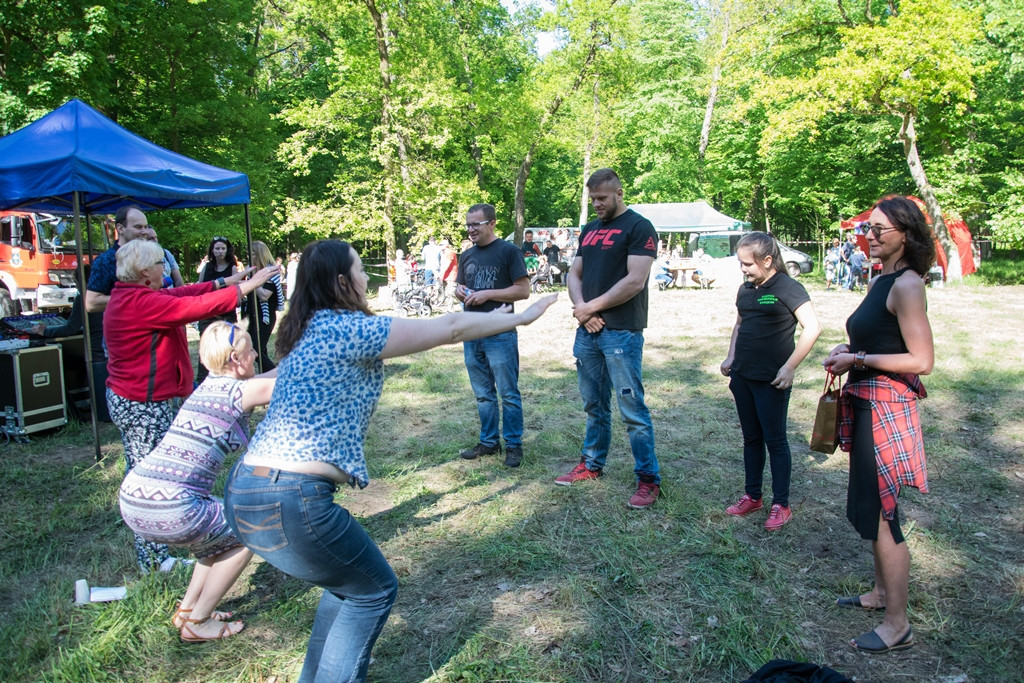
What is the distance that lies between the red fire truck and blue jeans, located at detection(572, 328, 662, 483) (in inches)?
545

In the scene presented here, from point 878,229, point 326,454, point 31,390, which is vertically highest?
point 878,229

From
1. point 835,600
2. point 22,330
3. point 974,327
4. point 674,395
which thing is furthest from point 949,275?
point 22,330

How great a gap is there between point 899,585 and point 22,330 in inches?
281

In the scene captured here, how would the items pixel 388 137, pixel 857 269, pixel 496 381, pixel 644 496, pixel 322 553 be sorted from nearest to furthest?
pixel 322 553, pixel 644 496, pixel 496 381, pixel 388 137, pixel 857 269

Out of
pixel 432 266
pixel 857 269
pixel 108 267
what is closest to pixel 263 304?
pixel 108 267

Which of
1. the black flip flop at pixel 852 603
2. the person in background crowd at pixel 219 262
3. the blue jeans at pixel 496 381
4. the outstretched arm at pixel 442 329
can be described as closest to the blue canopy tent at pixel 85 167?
the person in background crowd at pixel 219 262

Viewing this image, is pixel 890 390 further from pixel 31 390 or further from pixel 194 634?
pixel 31 390

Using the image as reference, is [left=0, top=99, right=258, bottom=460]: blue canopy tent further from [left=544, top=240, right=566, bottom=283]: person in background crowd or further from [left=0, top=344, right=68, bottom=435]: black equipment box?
[left=544, top=240, right=566, bottom=283]: person in background crowd

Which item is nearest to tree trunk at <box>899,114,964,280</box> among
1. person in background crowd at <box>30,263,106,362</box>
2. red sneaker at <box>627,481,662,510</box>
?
red sneaker at <box>627,481,662,510</box>

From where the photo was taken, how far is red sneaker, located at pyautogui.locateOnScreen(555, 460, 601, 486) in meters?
4.74

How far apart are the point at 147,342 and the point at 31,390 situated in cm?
345

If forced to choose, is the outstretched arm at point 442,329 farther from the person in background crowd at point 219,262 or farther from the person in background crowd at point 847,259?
the person in background crowd at point 847,259

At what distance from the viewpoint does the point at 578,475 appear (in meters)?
4.78

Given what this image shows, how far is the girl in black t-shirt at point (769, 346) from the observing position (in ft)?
12.4
